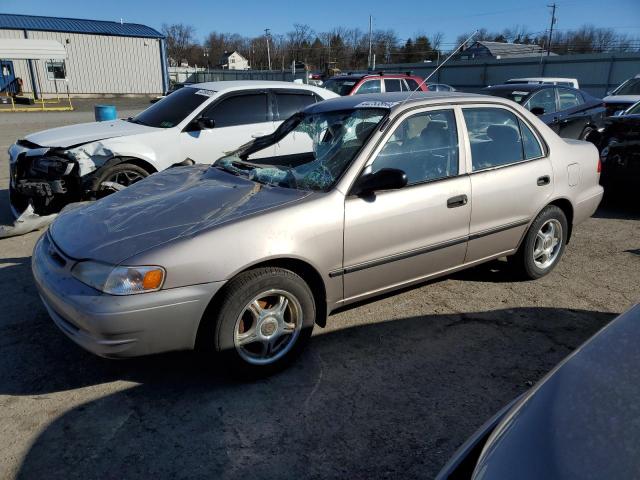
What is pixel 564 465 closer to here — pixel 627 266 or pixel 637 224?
pixel 627 266

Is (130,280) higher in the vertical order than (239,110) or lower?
lower

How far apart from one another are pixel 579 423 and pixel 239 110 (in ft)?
19.8

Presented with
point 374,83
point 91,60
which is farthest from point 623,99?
point 91,60

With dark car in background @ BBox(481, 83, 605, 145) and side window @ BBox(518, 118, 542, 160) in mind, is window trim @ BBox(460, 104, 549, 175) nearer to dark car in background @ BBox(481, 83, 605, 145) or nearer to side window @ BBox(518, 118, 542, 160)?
side window @ BBox(518, 118, 542, 160)

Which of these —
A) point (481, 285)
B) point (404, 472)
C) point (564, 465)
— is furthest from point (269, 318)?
→ point (481, 285)

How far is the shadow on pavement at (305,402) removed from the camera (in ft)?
7.82

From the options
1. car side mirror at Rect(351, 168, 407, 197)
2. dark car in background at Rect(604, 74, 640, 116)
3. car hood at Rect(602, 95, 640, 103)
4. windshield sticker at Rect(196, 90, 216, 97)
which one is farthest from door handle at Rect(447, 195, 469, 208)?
car hood at Rect(602, 95, 640, 103)

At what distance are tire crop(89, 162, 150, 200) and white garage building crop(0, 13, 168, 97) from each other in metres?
29.4

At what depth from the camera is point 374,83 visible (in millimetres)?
11148

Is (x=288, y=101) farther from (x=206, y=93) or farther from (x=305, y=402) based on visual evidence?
(x=305, y=402)

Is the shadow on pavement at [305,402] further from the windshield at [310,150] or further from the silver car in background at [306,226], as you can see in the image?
the windshield at [310,150]

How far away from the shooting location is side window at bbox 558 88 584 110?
1016 cm

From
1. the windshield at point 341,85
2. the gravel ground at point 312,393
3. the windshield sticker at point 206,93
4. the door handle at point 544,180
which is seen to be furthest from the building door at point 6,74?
the door handle at point 544,180

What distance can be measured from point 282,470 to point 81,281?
145 cm
